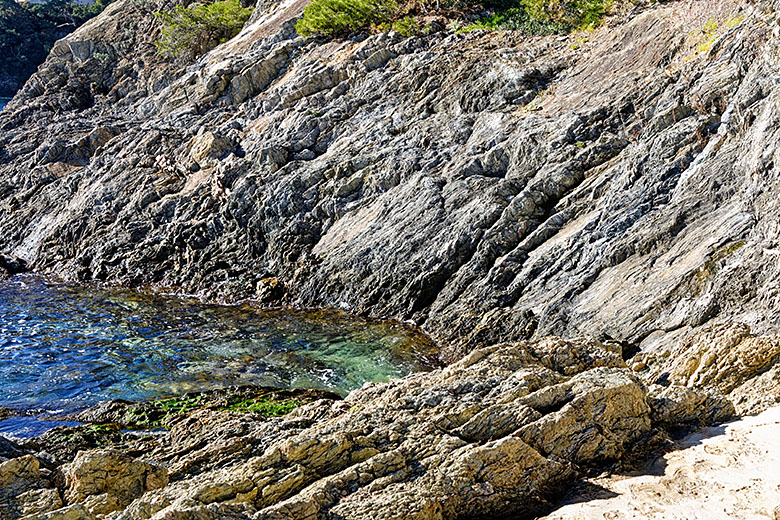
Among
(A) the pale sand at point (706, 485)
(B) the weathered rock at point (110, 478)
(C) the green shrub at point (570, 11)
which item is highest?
(C) the green shrub at point (570, 11)

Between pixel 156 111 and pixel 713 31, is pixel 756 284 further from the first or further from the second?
pixel 156 111

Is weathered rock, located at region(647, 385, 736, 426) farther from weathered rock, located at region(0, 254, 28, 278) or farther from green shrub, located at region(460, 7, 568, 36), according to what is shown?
weathered rock, located at region(0, 254, 28, 278)

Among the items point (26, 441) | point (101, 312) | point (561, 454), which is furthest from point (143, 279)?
point (561, 454)

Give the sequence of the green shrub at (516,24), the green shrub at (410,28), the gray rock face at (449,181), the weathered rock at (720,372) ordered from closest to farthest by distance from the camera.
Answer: the weathered rock at (720,372) < the gray rock face at (449,181) < the green shrub at (516,24) < the green shrub at (410,28)

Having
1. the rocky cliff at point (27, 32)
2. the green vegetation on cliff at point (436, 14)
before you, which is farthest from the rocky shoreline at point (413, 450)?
the rocky cliff at point (27, 32)

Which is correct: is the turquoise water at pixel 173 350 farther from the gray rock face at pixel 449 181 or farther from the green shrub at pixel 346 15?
the green shrub at pixel 346 15

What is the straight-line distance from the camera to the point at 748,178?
41.9 feet

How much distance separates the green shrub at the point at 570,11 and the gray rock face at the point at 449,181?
1996 mm

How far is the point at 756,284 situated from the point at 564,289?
4.08 meters

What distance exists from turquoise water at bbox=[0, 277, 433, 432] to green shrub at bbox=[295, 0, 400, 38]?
14.4 m

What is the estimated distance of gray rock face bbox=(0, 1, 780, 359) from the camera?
13.4 meters

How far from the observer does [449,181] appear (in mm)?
18656

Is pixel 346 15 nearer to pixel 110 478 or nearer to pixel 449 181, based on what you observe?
pixel 449 181

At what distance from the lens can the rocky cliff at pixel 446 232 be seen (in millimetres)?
7398
